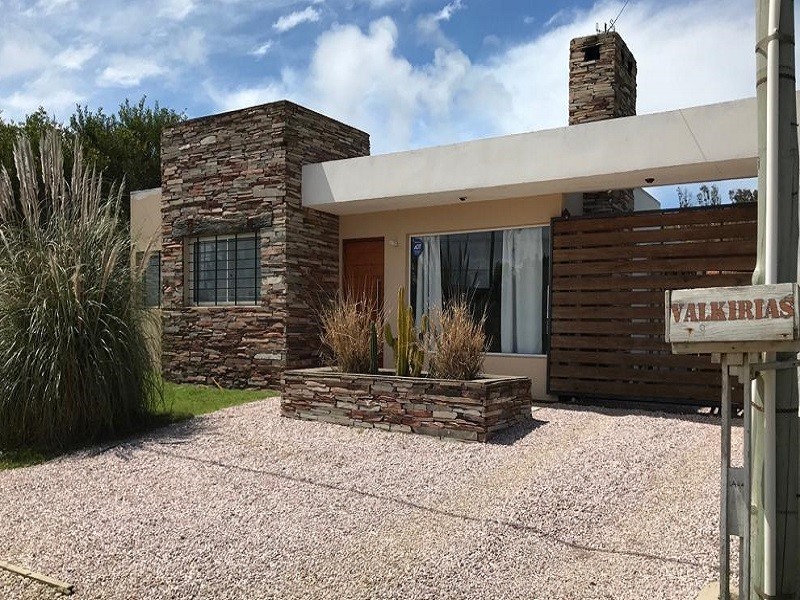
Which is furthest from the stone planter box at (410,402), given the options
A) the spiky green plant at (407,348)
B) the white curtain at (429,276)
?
the white curtain at (429,276)

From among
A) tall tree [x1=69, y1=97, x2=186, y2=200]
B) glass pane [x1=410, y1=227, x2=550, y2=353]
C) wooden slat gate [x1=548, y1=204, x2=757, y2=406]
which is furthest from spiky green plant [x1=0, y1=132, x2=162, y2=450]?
tall tree [x1=69, y1=97, x2=186, y2=200]

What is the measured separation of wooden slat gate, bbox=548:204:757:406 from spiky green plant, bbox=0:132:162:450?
5570 millimetres

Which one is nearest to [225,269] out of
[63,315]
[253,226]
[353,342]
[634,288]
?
[253,226]

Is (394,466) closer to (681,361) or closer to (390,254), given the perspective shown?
(681,361)

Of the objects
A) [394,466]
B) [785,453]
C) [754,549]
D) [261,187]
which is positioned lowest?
[394,466]

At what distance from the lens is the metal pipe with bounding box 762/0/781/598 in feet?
8.47

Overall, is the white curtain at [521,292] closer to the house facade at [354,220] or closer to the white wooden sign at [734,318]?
the house facade at [354,220]

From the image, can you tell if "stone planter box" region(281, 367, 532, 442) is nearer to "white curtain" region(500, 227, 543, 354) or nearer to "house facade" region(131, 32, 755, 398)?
"white curtain" region(500, 227, 543, 354)

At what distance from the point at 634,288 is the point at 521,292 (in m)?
1.75

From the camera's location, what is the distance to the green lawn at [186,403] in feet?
22.6

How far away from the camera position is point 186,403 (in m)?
9.64

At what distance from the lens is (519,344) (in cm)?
1006

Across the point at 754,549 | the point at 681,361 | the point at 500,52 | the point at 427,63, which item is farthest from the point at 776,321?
the point at 427,63

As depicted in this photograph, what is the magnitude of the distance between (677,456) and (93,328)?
238 inches
